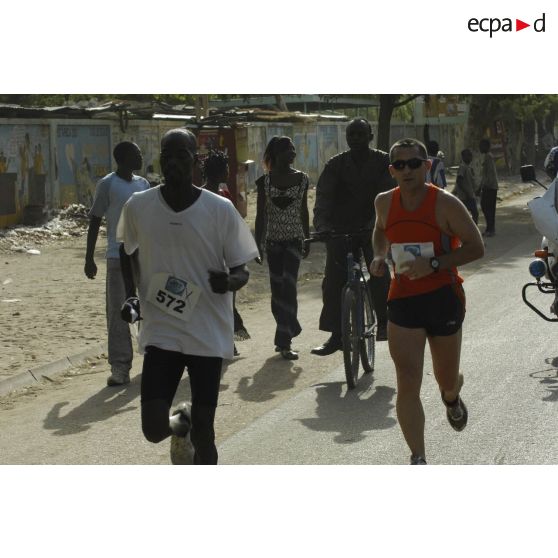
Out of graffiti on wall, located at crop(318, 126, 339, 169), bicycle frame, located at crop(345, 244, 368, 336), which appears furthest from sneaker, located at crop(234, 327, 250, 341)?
graffiti on wall, located at crop(318, 126, 339, 169)

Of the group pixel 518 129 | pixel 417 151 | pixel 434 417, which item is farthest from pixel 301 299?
pixel 518 129

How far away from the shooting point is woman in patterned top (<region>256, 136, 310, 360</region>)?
10.7 metres

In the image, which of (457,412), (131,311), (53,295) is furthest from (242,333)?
(131,311)

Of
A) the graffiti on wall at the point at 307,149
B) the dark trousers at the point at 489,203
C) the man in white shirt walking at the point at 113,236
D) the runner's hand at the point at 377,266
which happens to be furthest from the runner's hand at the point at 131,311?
the graffiti on wall at the point at 307,149

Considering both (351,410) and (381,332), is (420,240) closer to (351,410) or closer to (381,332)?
(351,410)

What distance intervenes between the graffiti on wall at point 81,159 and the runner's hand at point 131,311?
2136cm

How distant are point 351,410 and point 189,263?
3.20 m

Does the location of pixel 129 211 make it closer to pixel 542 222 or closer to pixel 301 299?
pixel 542 222

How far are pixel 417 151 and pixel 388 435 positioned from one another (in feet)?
6.81

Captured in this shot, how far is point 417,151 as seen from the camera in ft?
20.8

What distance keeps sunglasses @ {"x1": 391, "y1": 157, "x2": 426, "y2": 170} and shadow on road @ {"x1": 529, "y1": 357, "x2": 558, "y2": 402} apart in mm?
2971

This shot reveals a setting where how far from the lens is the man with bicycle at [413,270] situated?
6.23m

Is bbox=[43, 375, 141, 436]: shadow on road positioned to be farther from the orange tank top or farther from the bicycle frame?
the orange tank top

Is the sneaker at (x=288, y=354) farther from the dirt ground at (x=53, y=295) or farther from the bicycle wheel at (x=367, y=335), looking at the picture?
the dirt ground at (x=53, y=295)
